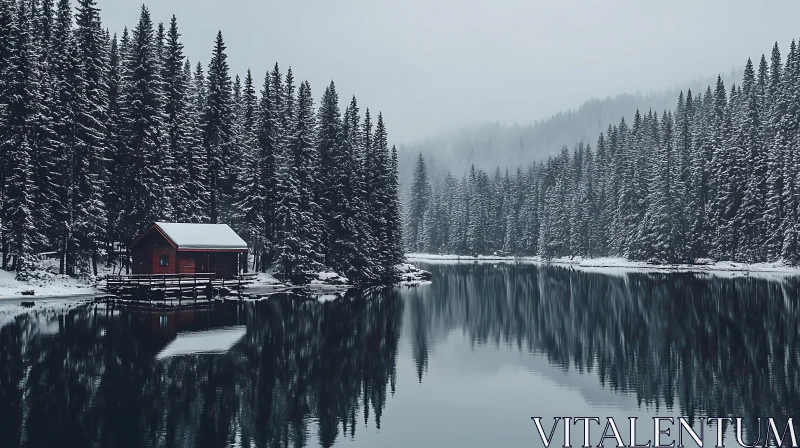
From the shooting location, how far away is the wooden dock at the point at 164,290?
49.4 meters

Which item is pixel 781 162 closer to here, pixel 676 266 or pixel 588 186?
pixel 676 266

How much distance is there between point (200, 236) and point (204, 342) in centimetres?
2743

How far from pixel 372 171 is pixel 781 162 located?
57.2m

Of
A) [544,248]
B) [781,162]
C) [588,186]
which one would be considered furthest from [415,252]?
[781,162]

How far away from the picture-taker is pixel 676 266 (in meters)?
100

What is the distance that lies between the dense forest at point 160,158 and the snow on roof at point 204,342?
22420 millimetres

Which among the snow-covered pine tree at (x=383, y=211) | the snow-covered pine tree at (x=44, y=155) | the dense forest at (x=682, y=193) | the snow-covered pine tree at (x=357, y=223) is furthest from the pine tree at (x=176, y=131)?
the dense forest at (x=682, y=193)

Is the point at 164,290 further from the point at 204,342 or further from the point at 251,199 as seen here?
the point at 204,342

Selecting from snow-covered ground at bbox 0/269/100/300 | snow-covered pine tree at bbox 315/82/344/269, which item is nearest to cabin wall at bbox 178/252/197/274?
snow-covered ground at bbox 0/269/100/300

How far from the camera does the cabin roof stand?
54219 millimetres

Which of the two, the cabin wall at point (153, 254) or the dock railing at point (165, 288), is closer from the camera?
the dock railing at point (165, 288)

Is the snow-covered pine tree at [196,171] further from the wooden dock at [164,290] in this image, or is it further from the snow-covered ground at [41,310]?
the snow-covered ground at [41,310]

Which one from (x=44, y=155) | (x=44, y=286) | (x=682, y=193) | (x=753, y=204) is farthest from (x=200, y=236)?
(x=682, y=193)

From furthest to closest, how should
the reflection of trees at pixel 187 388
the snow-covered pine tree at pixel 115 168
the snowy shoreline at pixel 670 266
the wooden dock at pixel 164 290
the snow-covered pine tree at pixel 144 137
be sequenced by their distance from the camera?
the snowy shoreline at pixel 670 266, the snow-covered pine tree at pixel 115 168, the snow-covered pine tree at pixel 144 137, the wooden dock at pixel 164 290, the reflection of trees at pixel 187 388
